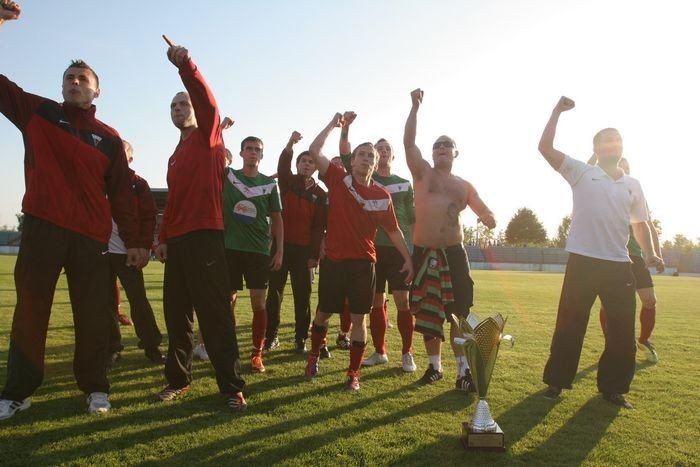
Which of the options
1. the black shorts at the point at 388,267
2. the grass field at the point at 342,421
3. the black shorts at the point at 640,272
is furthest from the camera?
the black shorts at the point at 640,272

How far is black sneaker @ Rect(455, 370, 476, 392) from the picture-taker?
4.46m

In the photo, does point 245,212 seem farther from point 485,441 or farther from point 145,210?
point 485,441

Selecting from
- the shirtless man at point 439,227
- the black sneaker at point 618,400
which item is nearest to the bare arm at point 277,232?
the shirtless man at point 439,227

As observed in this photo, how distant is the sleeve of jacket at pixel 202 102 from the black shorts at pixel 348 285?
5.14ft

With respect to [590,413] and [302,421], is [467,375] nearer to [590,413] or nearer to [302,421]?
[590,413]

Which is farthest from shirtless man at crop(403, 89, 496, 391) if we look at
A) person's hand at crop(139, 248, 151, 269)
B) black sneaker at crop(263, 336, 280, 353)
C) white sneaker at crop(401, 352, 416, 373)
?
person's hand at crop(139, 248, 151, 269)

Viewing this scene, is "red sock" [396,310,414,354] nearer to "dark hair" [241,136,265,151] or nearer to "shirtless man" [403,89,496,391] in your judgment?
"shirtless man" [403,89,496,391]

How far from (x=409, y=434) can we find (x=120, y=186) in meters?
2.80

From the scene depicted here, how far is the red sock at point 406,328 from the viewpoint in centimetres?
534

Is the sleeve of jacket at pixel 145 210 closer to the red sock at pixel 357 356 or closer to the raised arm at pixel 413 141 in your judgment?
the red sock at pixel 357 356

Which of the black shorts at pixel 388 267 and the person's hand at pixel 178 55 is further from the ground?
the person's hand at pixel 178 55

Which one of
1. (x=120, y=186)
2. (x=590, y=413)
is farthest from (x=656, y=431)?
(x=120, y=186)

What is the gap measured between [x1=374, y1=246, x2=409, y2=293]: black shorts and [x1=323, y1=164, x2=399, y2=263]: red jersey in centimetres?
103

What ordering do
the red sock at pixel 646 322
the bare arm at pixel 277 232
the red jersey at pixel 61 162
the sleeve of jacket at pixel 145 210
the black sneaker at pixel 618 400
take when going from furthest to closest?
1. the red sock at pixel 646 322
2. the bare arm at pixel 277 232
3. the sleeve of jacket at pixel 145 210
4. the black sneaker at pixel 618 400
5. the red jersey at pixel 61 162
